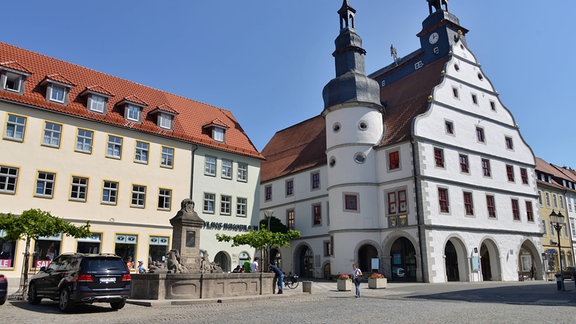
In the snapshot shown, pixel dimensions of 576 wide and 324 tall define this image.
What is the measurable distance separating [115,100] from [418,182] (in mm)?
20687

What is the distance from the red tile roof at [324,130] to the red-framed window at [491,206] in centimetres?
865

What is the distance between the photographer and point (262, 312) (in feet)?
43.7

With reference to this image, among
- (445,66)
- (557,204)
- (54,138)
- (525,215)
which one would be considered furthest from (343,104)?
(557,204)

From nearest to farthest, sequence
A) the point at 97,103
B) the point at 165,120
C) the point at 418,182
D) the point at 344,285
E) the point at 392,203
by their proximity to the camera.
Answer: the point at 344,285
the point at 97,103
the point at 165,120
the point at 418,182
the point at 392,203

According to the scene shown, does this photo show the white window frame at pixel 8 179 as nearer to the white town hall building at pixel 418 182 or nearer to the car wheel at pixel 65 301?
the car wheel at pixel 65 301

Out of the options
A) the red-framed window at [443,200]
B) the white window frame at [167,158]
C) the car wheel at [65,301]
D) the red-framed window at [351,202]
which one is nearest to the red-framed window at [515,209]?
the red-framed window at [443,200]

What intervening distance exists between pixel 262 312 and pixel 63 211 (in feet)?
54.0

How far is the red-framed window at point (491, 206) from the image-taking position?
35.5 metres

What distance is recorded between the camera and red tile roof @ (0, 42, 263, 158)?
25797 mm

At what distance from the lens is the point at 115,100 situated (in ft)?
97.7

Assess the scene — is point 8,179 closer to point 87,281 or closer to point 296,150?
point 87,281

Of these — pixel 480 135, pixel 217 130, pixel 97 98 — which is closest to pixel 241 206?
pixel 217 130

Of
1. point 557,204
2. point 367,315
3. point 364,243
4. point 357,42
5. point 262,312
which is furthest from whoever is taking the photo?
point 557,204

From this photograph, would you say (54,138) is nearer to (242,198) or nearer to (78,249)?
(78,249)
